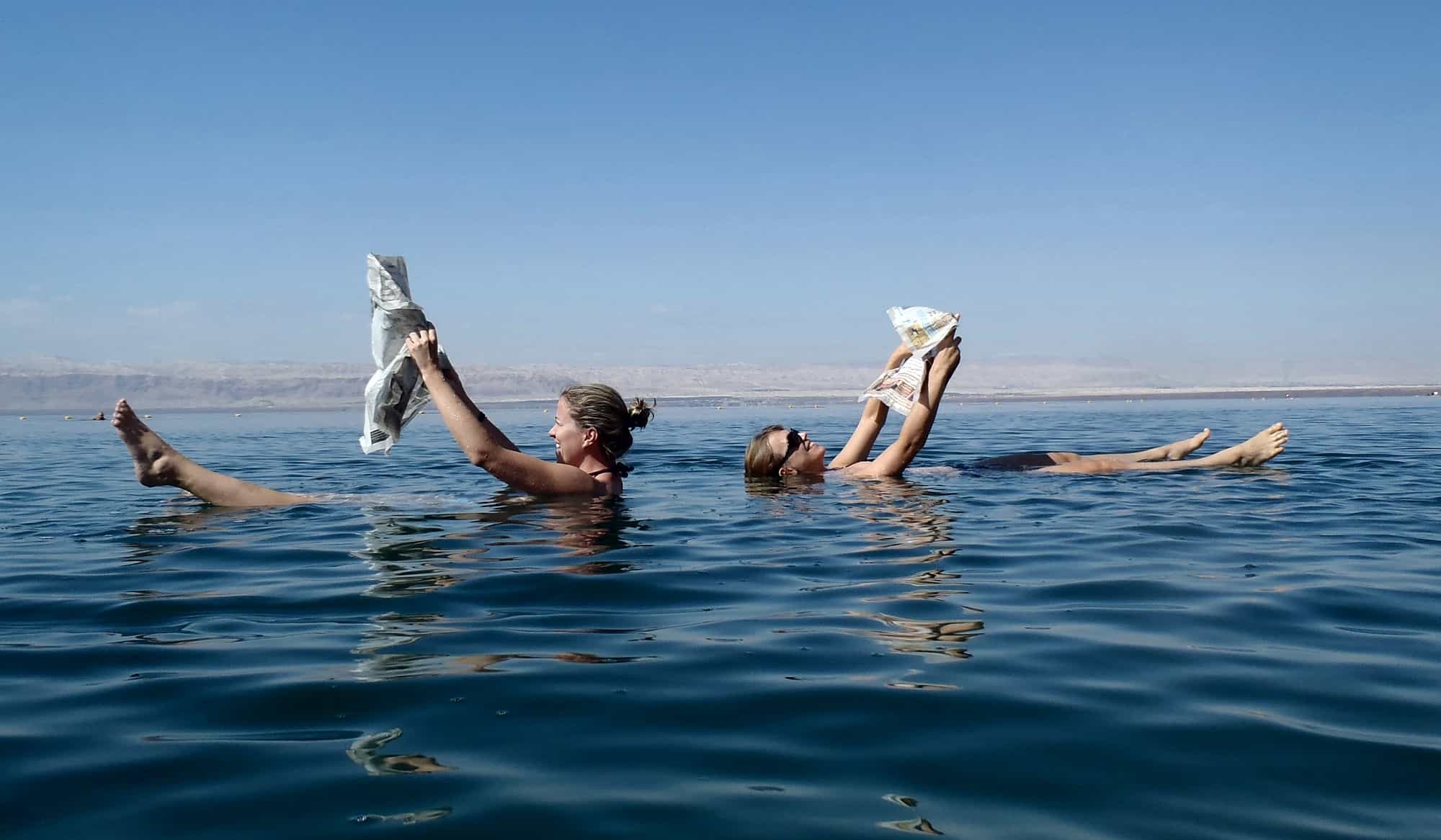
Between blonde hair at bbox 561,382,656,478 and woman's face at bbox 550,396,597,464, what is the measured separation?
38 millimetres

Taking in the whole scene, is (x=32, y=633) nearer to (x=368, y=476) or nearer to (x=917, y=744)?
(x=917, y=744)

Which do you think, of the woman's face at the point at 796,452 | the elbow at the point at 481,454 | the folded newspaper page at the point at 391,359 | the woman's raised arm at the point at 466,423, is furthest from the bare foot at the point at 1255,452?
the folded newspaper page at the point at 391,359

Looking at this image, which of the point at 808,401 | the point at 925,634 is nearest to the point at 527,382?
the point at 808,401

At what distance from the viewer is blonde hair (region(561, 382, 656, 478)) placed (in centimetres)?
720

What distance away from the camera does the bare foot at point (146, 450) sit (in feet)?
21.7

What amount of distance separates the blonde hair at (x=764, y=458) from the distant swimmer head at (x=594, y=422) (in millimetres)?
2351

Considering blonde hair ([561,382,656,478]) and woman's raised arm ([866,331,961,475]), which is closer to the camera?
blonde hair ([561,382,656,478])

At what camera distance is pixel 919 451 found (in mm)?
10250

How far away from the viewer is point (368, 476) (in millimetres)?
11312

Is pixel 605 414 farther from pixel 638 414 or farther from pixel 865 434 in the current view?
pixel 865 434

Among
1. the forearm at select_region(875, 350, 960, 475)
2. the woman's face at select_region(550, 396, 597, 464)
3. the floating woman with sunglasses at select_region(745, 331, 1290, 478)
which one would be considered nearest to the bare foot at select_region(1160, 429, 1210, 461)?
the floating woman with sunglasses at select_region(745, 331, 1290, 478)

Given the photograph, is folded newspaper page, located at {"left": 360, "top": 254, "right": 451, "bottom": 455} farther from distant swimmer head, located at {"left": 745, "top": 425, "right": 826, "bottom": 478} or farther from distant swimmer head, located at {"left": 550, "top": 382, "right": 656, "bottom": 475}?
distant swimmer head, located at {"left": 745, "top": 425, "right": 826, "bottom": 478}

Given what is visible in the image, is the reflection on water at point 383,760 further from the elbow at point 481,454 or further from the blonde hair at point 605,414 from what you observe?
the blonde hair at point 605,414

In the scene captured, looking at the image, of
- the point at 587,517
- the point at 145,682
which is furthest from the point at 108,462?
the point at 145,682
